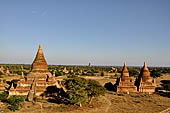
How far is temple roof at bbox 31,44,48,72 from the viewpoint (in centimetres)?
2995

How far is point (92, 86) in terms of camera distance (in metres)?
23.8

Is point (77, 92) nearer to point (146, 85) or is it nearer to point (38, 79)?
point (38, 79)

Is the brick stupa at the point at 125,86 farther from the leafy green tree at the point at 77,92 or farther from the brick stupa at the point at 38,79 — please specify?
the brick stupa at the point at 38,79

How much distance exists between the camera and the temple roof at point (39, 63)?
2995 centimetres

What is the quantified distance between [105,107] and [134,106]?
429 centimetres

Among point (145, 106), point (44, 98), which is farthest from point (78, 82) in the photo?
point (145, 106)

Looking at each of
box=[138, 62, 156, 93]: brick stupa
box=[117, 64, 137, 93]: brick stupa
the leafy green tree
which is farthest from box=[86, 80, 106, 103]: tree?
box=[138, 62, 156, 93]: brick stupa

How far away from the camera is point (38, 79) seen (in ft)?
92.8

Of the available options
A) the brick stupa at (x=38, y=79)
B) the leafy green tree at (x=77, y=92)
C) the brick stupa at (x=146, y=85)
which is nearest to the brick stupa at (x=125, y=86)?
the brick stupa at (x=146, y=85)

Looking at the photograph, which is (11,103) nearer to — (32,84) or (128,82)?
(32,84)

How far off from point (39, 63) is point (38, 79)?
11.0 ft

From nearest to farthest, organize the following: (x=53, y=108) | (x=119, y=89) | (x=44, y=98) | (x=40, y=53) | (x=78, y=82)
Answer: (x=53, y=108), (x=78, y=82), (x=44, y=98), (x=40, y=53), (x=119, y=89)

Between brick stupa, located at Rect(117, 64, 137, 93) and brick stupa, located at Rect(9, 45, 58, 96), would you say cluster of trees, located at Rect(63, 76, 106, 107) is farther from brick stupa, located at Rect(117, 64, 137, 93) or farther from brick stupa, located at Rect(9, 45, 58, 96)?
brick stupa, located at Rect(117, 64, 137, 93)

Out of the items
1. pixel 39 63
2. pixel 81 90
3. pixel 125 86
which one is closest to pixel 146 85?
pixel 125 86
